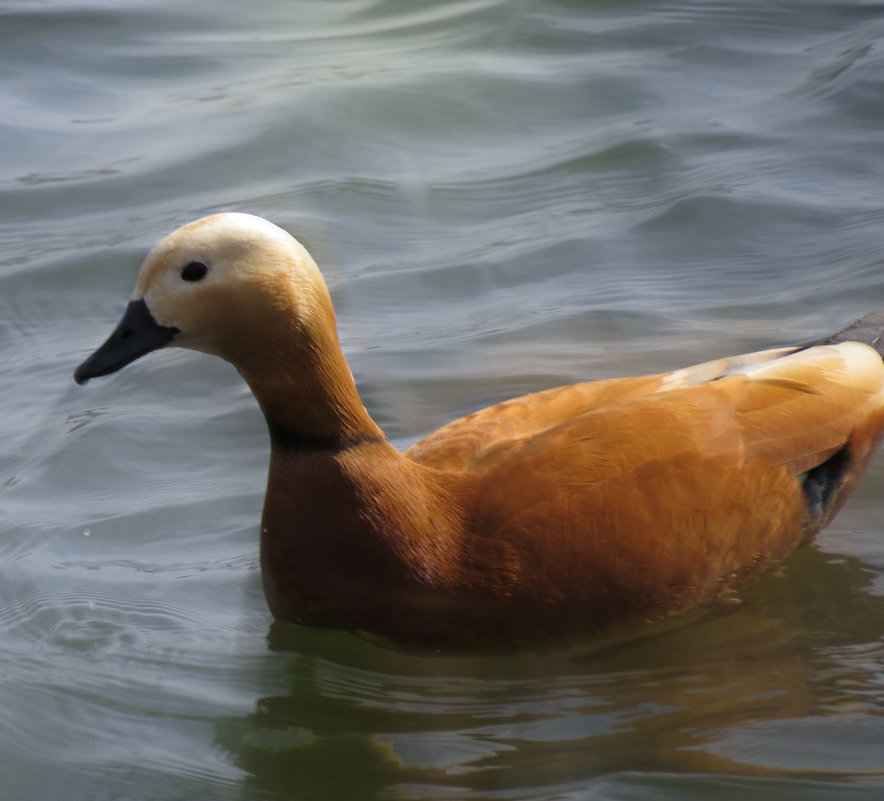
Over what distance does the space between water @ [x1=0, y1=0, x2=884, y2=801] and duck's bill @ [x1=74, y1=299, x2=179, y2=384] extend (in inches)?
34.3

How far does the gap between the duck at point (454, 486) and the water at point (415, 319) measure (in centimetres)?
18

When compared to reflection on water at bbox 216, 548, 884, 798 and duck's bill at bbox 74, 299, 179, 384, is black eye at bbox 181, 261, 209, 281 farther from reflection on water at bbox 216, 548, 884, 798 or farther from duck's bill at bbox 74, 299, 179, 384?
reflection on water at bbox 216, 548, 884, 798

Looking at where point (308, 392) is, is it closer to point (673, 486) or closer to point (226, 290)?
point (226, 290)

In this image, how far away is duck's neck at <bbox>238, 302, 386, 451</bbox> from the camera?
11.2 feet

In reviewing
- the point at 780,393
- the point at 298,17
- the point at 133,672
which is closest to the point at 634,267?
the point at 780,393

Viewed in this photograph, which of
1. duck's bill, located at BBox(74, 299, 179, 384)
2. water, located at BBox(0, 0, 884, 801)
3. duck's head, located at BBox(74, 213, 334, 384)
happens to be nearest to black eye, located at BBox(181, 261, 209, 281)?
duck's head, located at BBox(74, 213, 334, 384)

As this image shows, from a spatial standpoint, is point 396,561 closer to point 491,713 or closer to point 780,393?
point 491,713

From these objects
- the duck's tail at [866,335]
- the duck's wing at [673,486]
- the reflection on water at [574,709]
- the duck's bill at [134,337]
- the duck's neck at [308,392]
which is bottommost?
the reflection on water at [574,709]

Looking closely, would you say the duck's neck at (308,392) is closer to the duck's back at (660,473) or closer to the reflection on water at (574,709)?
the duck's back at (660,473)

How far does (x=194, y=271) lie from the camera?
11.0 feet

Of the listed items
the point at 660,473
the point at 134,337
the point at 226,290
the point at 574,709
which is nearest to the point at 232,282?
the point at 226,290

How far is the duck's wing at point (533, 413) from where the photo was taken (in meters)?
3.89

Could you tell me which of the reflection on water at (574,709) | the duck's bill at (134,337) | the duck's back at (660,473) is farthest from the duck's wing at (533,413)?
the duck's bill at (134,337)

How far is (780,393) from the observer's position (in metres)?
3.93
